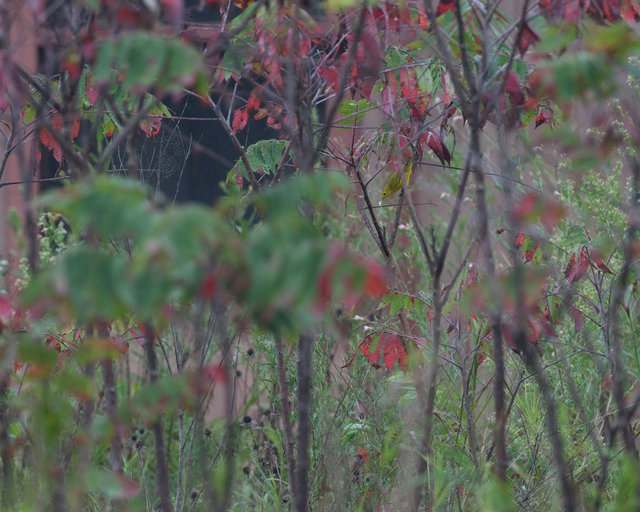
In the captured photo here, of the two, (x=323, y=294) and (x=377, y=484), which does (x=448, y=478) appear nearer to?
(x=377, y=484)

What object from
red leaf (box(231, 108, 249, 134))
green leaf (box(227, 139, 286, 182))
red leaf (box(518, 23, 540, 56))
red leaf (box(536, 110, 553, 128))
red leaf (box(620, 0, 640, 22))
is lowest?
green leaf (box(227, 139, 286, 182))

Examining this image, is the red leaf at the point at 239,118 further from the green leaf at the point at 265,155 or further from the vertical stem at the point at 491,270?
the vertical stem at the point at 491,270

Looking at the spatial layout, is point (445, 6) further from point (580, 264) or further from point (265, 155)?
point (580, 264)

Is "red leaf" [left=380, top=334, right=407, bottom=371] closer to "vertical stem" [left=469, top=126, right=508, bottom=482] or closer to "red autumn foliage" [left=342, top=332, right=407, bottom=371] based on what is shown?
"red autumn foliage" [left=342, top=332, right=407, bottom=371]

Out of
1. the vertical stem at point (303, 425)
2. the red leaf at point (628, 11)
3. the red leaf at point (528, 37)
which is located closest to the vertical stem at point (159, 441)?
the vertical stem at point (303, 425)

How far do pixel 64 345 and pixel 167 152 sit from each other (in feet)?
2.31

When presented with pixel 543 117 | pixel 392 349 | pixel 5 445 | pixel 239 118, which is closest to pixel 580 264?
pixel 543 117

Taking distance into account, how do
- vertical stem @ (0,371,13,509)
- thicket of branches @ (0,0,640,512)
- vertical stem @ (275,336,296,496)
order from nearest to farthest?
thicket of branches @ (0,0,640,512) < vertical stem @ (0,371,13,509) < vertical stem @ (275,336,296,496)

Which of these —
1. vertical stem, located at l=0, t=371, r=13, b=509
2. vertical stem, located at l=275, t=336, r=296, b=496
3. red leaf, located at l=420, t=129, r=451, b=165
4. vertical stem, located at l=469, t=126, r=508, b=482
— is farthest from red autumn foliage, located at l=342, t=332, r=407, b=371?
vertical stem, located at l=0, t=371, r=13, b=509

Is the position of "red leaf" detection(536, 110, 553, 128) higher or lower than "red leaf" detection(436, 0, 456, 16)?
lower

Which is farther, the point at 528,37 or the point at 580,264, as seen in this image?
the point at 580,264

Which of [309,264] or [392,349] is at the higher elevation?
[309,264]

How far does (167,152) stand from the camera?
2.35 meters

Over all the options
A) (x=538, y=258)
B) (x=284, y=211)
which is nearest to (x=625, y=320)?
(x=538, y=258)
